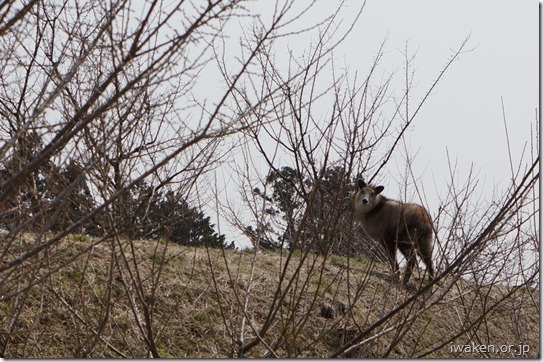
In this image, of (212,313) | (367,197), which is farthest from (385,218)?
(212,313)

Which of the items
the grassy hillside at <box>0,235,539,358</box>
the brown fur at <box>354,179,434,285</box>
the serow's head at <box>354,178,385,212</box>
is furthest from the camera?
the serow's head at <box>354,178,385,212</box>

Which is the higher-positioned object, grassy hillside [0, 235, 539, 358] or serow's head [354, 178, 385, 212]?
serow's head [354, 178, 385, 212]

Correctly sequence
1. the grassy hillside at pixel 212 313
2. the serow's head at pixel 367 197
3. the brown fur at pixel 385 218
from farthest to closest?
the serow's head at pixel 367 197
the brown fur at pixel 385 218
the grassy hillside at pixel 212 313

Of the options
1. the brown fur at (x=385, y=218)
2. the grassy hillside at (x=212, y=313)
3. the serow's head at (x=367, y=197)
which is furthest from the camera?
the serow's head at (x=367, y=197)

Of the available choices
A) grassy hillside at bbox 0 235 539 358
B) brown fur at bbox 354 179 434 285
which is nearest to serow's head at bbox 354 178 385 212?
brown fur at bbox 354 179 434 285

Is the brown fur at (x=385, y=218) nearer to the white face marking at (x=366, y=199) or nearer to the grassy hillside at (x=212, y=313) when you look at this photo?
the white face marking at (x=366, y=199)

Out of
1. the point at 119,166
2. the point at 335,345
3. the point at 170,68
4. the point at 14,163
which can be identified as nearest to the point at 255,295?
the point at 335,345

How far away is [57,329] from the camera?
8.14 m

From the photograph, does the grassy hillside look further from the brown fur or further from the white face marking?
the white face marking

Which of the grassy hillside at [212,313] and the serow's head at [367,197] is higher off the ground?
the serow's head at [367,197]

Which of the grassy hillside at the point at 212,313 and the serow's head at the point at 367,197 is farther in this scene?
the serow's head at the point at 367,197

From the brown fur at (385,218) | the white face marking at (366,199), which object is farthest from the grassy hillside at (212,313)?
the white face marking at (366,199)

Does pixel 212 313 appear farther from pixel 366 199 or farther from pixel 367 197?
pixel 367 197

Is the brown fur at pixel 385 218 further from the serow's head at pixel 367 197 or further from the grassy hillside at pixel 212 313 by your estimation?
the grassy hillside at pixel 212 313
